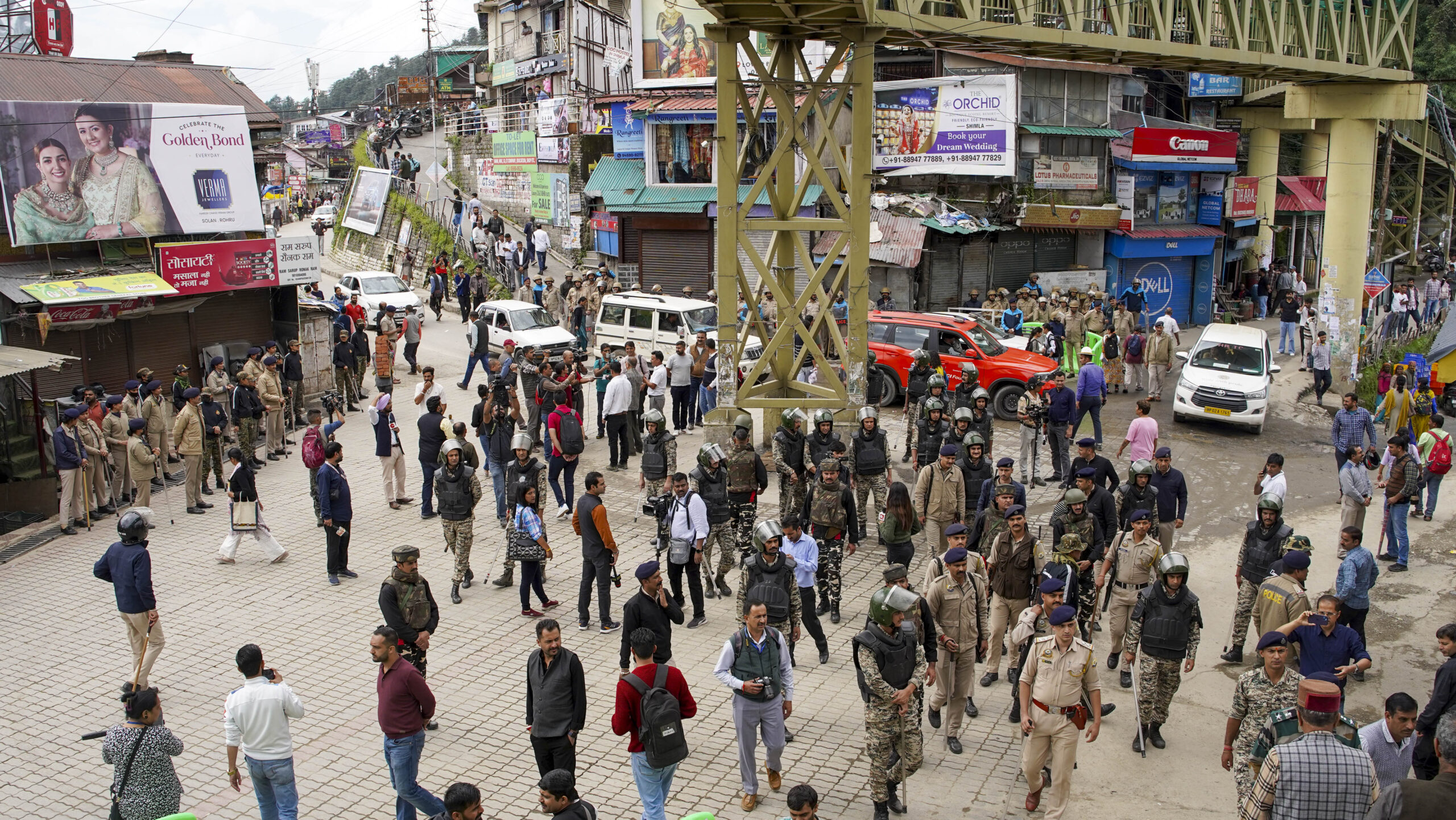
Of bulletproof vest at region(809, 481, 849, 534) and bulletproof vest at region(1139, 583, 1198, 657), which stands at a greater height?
bulletproof vest at region(809, 481, 849, 534)

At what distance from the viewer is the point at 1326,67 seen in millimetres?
22531

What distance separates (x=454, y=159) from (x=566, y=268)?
12.7 meters

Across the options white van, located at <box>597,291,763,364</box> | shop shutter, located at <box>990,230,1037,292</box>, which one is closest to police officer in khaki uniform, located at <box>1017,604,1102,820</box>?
white van, located at <box>597,291,763,364</box>

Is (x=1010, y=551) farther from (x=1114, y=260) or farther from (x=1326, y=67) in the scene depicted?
(x=1114, y=260)

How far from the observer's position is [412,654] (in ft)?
30.0

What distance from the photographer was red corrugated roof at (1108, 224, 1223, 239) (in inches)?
1195

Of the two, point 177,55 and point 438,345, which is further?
point 438,345

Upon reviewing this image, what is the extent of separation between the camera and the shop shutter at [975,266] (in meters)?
29.3

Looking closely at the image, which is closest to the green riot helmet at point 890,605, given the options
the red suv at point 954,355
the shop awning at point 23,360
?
the shop awning at point 23,360

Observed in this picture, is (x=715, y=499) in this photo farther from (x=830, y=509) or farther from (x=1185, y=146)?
(x=1185, y=146)

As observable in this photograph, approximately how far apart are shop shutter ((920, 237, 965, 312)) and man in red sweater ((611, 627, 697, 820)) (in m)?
22.7

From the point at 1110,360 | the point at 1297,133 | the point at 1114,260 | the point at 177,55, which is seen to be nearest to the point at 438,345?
the point at 177,55

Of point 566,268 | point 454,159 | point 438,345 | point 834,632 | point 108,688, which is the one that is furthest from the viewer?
point 454,159

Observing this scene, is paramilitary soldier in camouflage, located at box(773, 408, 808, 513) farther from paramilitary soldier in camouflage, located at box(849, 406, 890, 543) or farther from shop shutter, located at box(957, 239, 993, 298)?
shop shutter, located at box(957, 239, 993, 298)
